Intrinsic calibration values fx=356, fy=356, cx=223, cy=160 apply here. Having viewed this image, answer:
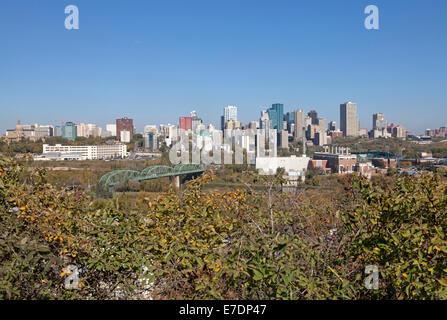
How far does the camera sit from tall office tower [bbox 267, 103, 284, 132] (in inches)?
2160

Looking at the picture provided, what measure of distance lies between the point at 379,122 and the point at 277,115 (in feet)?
51.2

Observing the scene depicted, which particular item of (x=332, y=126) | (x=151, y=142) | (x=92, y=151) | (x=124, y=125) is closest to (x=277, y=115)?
(x=332, y=126)

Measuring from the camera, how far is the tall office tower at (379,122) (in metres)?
54.4

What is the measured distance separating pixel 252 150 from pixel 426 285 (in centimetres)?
2971

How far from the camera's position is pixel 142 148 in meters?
44.0

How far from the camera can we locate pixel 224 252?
1726 millimetres

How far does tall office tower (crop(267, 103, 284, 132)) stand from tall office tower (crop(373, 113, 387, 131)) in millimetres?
14535

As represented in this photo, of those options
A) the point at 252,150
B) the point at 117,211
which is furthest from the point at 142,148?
the point at 117,211

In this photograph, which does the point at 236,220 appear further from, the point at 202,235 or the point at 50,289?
the point at 50,289

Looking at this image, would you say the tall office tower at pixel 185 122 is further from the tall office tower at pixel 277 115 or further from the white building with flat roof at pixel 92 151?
the white building with flat roof at pixel 92 151

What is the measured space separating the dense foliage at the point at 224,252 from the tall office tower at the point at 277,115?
5226 centimetres

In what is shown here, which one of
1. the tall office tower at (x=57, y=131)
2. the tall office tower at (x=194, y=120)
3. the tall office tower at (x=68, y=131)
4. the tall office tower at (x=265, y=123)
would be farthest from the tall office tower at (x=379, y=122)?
the tall office tower at (x=57, y=131)

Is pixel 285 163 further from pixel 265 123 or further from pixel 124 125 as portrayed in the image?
pixel 124 125

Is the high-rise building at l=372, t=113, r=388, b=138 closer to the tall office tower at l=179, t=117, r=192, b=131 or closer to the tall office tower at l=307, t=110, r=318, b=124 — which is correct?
the tall office tower at l=307, t=110, r=318, b=124
